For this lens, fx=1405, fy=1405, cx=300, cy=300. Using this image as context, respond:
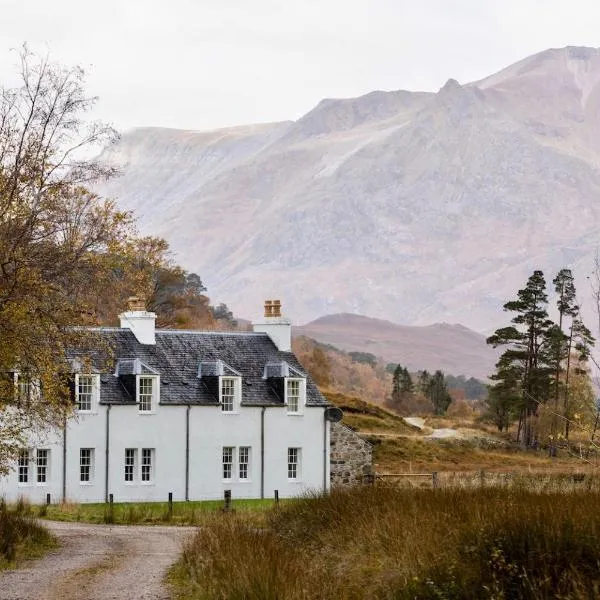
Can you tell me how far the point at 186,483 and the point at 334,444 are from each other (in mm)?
8376

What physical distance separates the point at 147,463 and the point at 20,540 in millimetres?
29716

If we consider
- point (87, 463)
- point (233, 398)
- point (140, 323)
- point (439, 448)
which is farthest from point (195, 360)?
point (439, 448)

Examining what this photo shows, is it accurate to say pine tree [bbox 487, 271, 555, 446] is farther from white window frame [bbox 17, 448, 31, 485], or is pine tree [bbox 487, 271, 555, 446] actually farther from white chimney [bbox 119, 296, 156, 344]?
white window frame [bbox 17, 448, 31, 485]

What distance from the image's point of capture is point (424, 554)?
20.7 metres

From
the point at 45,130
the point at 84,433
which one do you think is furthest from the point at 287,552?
the point at 84,433

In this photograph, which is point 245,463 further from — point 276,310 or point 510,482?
point 510,482

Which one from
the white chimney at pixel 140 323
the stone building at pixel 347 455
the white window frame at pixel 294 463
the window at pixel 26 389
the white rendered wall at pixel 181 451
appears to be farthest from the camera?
the stone building at pixel 347 455

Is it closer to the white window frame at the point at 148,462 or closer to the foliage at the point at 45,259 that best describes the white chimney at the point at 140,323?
the white window frame at the point at 148,462

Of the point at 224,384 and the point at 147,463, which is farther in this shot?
the point at 224,384

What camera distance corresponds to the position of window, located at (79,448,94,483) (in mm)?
57469

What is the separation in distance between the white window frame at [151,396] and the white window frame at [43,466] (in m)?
4.63

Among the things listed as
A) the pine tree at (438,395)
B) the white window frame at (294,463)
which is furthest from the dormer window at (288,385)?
the pine tree at (438,395)

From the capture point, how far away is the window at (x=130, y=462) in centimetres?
5900

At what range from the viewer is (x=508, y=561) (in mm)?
19500
